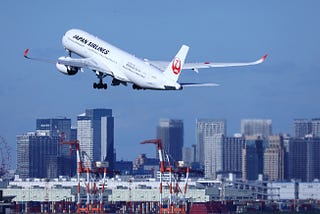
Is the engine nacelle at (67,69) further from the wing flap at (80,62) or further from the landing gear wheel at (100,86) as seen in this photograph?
the landing gear wheel at (100,86)

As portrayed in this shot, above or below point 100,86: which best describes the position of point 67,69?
above

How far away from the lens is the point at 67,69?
144750 millimetres

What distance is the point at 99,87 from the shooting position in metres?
146

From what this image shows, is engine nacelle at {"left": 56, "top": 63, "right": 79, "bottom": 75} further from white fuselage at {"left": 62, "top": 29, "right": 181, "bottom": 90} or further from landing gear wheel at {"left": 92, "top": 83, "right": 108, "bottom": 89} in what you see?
landing gear wheel at {"left": 92, "top": 83, "right": 108, "bottom": 89}

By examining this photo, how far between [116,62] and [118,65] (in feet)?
1.84

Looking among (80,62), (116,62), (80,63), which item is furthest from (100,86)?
(116,62)

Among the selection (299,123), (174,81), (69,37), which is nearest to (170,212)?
(299,123)

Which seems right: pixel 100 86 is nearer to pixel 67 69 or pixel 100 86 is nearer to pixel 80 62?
pixel 80 62

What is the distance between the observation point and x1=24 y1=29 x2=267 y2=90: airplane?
137m

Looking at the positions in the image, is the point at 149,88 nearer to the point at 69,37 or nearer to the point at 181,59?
the point at 181,59

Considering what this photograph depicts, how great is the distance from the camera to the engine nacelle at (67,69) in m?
144

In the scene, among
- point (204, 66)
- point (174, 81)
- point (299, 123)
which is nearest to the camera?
point (174, 81)

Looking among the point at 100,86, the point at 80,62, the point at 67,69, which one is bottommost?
the point at 100,86

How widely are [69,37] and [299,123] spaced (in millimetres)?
49102
